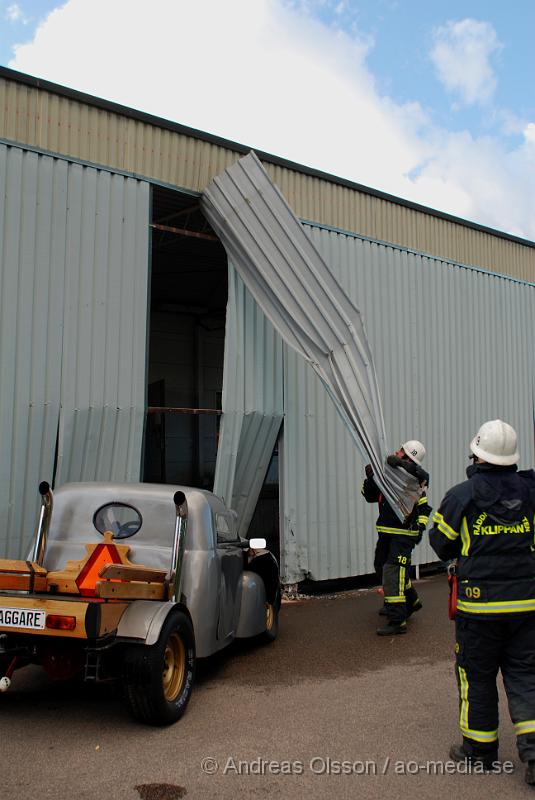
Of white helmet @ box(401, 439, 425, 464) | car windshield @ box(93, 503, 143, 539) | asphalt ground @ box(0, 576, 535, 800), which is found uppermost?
Answer: white helmet @ box(401, 439, 425, 464)

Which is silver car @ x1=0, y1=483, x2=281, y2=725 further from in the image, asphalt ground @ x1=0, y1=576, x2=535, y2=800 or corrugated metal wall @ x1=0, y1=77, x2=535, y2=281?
corrugated metal wall @ x1=0, y1=77, x2=535, y2=281

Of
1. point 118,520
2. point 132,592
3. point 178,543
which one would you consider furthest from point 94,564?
point 118,520

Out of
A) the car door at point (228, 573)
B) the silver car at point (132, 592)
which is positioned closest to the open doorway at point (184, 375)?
the car door at point (228, 573)

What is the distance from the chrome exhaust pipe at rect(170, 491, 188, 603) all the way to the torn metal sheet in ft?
13.8

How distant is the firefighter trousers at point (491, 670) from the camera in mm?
4184

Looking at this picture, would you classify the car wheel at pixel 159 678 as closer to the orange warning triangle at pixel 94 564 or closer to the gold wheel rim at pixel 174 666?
the gold wheel rim at pixel 174 666

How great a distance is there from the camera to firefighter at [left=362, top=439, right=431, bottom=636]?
797 centimetres

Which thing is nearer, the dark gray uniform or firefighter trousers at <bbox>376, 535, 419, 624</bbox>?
the dark gray uniform

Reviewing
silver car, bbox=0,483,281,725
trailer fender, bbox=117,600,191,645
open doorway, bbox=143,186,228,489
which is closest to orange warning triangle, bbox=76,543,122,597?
silver car, bbox=0,483,281,725

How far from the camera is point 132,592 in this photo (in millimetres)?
5016

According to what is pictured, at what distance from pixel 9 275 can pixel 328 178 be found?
5.34 m

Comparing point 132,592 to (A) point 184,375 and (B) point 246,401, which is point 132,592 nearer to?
(B) point 246,401

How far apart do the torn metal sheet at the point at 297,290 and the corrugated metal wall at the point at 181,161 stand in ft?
1.89

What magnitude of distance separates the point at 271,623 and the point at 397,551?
156 cm
